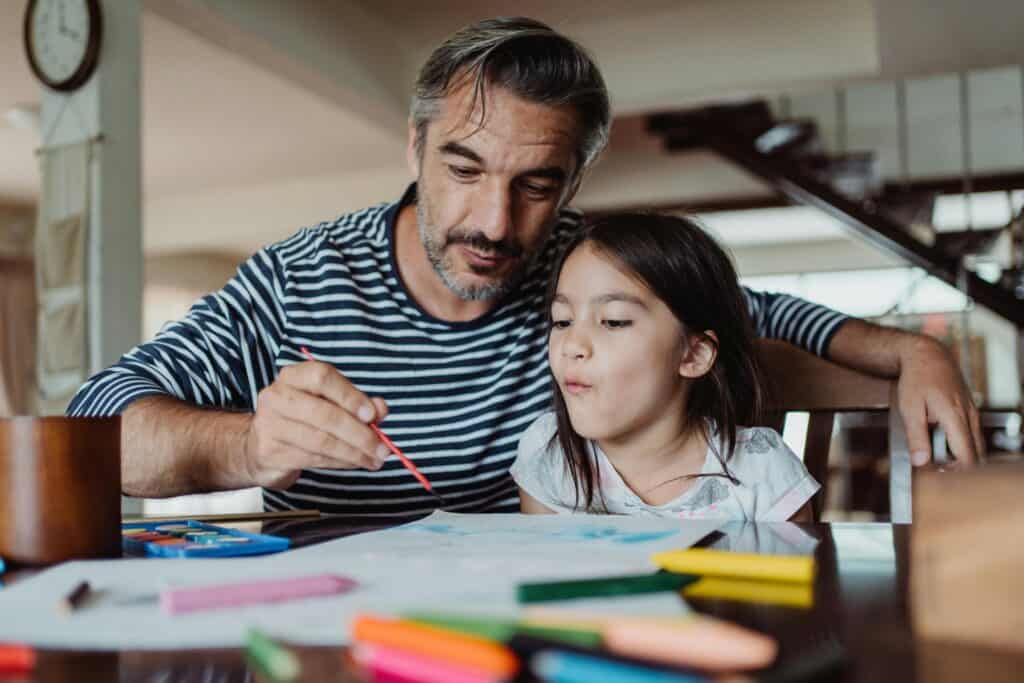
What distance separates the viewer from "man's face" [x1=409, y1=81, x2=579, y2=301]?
139cm

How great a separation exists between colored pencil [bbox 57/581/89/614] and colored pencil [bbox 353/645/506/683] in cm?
Answer: 22

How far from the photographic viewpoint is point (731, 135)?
18.7 ft

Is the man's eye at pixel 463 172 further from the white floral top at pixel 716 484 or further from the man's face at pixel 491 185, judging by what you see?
the white floral top at pixel 716 484

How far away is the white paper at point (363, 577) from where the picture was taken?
52cm

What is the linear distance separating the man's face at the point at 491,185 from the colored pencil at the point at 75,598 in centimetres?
88

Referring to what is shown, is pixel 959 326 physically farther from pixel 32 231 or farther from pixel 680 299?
pixel 680 299

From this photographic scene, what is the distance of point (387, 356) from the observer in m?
1.43

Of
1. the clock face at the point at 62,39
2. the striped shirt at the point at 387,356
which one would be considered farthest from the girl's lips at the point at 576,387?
the clock face at the point at 62,39

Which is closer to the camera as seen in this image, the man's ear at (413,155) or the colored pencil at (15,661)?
the colored pencil at (15,661)

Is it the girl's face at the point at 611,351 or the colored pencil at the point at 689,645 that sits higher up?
the girl's face at the point at 611,351

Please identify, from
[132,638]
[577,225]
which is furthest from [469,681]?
[577,225]

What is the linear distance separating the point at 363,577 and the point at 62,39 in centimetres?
342

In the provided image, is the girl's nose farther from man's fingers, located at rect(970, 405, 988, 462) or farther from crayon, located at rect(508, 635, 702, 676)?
crayon, located at rect(508, 635, 702, 676)

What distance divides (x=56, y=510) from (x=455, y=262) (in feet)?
2.54
